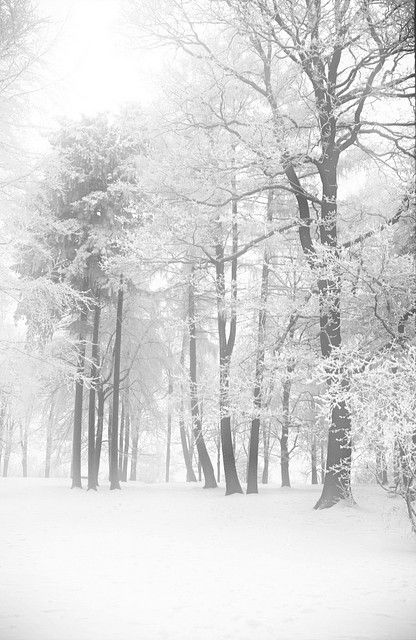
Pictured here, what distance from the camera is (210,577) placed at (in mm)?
5457

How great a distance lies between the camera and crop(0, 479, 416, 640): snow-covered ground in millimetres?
3836

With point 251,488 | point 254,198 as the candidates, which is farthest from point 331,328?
point 251,488

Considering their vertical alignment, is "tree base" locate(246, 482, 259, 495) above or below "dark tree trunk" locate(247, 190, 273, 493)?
below

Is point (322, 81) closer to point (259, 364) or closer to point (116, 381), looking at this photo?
point (259, 364)

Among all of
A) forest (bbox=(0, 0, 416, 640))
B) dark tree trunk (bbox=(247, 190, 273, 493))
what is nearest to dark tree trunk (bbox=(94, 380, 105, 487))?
forest (bbox=(0, 0, 416, 640))

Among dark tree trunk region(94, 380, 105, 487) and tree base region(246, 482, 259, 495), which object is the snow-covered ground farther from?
dark tree trunk region(94, 380, 105, 487)

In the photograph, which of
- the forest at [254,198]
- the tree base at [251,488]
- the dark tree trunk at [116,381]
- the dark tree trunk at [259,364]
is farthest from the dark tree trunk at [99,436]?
the dark tree trunk at [259,364]

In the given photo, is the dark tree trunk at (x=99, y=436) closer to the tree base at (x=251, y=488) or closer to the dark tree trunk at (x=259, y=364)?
the tree base at (x=251, y=488)

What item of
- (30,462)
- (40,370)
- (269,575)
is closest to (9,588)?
(269,575)

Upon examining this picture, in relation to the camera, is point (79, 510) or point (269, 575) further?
point (79, 510)

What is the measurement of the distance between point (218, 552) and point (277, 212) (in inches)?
442

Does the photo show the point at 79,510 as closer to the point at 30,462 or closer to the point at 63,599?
the point at 63,599

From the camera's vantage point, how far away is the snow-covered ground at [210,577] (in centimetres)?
384

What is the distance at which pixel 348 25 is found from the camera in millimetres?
9000
